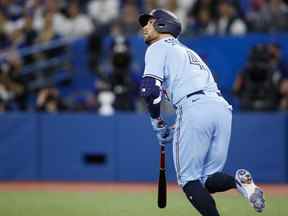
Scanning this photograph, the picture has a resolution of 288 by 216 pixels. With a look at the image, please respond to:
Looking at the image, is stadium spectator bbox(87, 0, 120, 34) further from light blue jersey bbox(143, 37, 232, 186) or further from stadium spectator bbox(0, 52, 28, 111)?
light blue jersey bbox(143, 37, 232, 186)

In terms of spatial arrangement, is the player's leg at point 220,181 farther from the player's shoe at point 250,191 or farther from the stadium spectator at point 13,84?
the stadium spectator at point 13,84

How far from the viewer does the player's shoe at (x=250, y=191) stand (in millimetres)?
7137

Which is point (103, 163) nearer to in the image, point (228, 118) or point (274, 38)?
point (274, 38)

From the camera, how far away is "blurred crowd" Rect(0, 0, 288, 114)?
48.8ft

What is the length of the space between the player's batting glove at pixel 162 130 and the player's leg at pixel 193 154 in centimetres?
29

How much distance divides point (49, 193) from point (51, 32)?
4.89m

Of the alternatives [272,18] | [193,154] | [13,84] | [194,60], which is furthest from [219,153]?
[13,84]

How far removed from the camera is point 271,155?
14148 millimetres

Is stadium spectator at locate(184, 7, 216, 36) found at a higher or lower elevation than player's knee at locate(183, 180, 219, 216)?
higher

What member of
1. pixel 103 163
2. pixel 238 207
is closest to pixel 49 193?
pixel 103 163

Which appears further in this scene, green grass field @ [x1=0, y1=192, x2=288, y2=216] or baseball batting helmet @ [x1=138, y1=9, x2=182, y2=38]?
green grass field @ [x1=0, y1=192, x2=288, y2=216]

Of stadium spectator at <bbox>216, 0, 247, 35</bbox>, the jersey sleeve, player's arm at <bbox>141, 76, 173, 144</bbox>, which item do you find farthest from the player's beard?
stadium spectator at <bbox>216, 0, 247, 35</bbox>

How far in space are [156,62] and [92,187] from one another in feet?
21.2

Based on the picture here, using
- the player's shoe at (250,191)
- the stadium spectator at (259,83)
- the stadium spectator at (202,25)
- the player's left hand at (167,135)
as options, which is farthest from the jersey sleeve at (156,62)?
the stadium spectator at (202,25)
